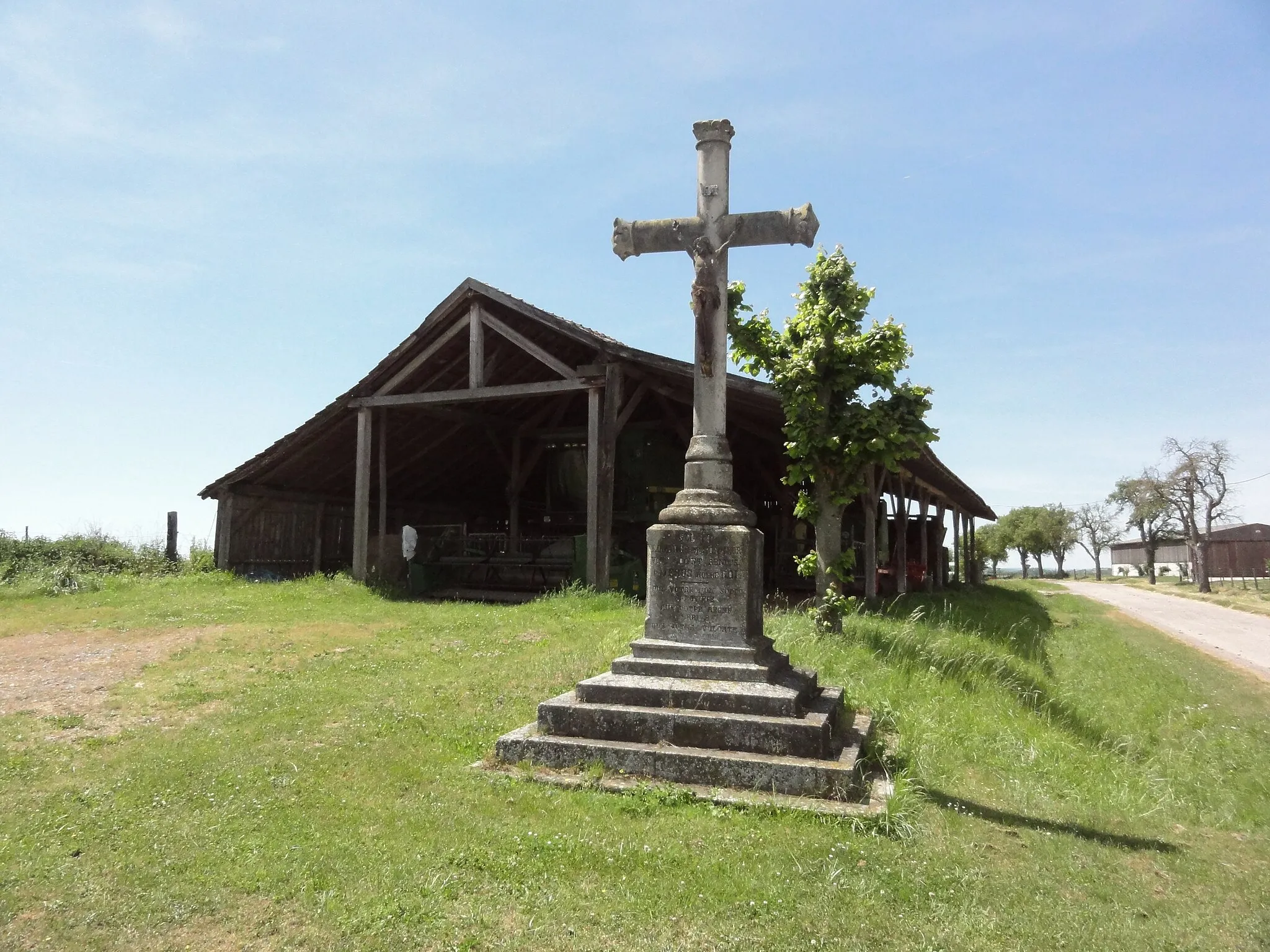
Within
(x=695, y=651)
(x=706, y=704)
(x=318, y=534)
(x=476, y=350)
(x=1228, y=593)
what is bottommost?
(x=1228, y=593)

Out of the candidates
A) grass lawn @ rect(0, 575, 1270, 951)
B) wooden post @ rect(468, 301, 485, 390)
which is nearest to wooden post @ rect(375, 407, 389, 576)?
wooden post @ rect(468, 301, 485, 390)

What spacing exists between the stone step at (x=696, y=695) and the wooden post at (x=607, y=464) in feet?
27.3

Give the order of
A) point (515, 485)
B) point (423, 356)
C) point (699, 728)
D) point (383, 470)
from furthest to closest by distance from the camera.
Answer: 1. point (515, 485)
2. point (383, 470)
3. point (423, 356)
4. point (699, 728)

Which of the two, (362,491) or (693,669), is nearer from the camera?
(693,669)

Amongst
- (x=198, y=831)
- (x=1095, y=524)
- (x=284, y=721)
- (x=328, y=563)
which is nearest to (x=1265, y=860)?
(x=198, y=831)

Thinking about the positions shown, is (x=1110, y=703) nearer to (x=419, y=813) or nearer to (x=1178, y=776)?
(x=1178, y=776)

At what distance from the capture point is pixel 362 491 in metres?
16.4

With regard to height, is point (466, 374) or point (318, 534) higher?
point (466, 374)

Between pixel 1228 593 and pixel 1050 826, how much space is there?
3863cm

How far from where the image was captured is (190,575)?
664 inches

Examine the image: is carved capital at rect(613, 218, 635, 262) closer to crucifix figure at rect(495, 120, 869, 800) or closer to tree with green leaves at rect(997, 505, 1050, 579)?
crucifix figure at rect(495, 120, 869, 800)

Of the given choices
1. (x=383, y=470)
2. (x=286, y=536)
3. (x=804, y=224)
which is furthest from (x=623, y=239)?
(x=286, y=536)

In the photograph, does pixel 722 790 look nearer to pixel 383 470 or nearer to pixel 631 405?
pixel 631 405

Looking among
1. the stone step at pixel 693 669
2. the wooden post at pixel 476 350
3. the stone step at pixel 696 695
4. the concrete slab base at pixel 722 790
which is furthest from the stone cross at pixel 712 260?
the wooden post at pixel 476 350
